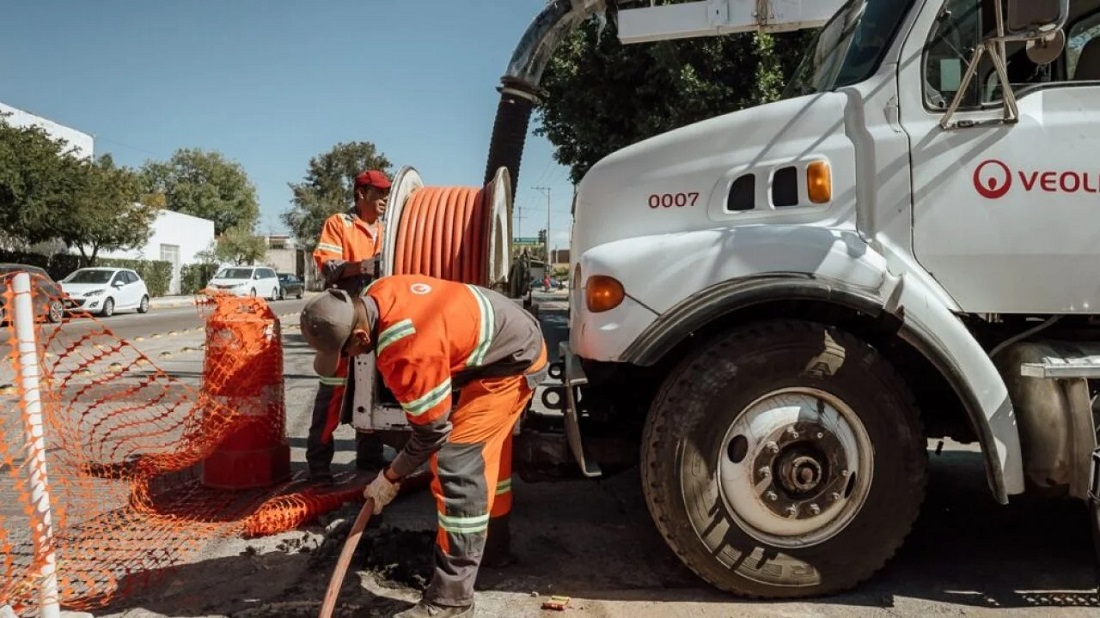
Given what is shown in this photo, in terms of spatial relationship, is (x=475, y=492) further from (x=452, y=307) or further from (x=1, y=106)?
(x=1, y=106)

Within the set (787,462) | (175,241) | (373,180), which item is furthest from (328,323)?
(175,241)

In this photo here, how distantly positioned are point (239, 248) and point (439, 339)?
51.0m

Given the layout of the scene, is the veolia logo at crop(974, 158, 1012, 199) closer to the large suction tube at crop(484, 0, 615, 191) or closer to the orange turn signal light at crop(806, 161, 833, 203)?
the orange turn signal light at crop(806, 161, 833, 203)

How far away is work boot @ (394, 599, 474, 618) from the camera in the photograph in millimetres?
3146

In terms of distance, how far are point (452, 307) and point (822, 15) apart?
3.63 m

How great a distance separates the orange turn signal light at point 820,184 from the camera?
3398mm

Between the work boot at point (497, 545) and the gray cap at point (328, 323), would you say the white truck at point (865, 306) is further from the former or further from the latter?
the gray cap at point (328, 323)

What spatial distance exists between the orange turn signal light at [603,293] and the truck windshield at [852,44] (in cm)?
141

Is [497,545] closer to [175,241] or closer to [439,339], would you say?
[439,339]

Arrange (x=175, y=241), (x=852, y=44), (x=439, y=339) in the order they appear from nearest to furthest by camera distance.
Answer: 1. (x=439, y=339)
2. (x=852, y=44)
3. (x=175, y=241)

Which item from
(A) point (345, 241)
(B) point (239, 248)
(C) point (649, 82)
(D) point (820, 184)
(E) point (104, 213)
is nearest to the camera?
(D) point (820, 184)

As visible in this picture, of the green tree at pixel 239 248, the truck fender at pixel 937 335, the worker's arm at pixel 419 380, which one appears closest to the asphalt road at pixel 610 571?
the truck fender at pixel 937 335

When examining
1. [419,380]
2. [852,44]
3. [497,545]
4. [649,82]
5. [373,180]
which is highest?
[649,82]

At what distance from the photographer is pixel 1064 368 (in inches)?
124
